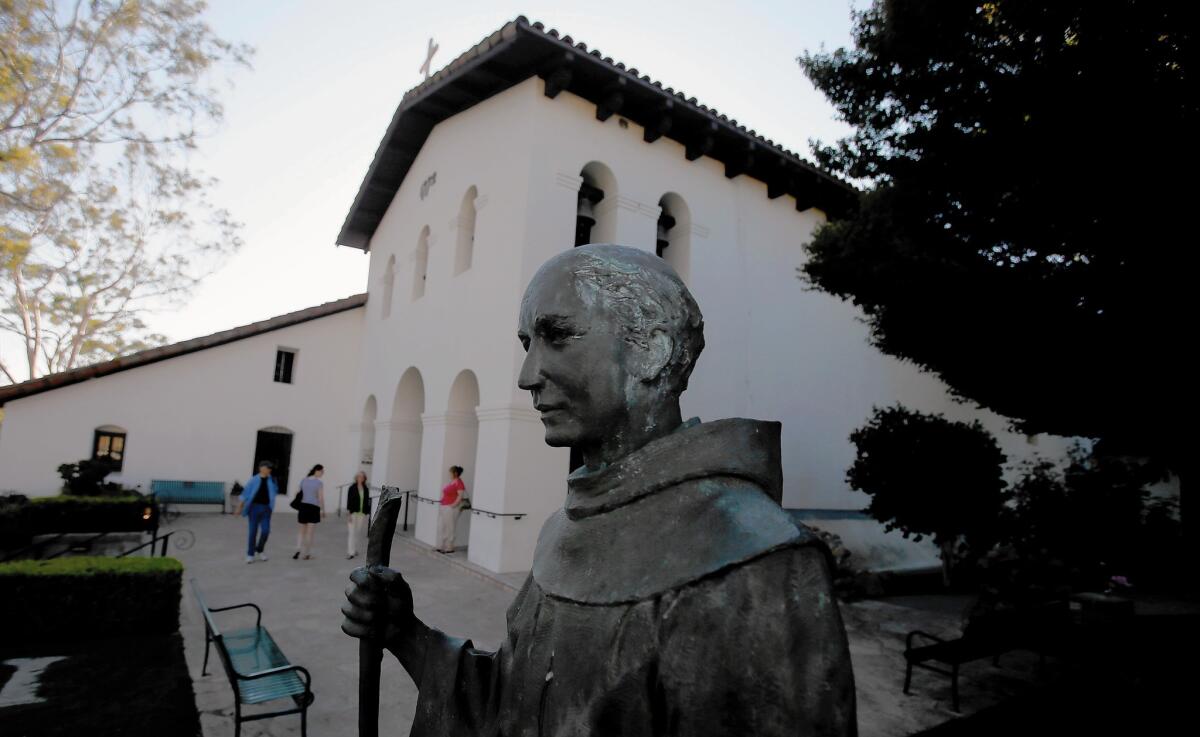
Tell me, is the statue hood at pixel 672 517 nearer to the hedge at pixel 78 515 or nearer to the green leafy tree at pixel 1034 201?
the green leafy tree at pixel 1034 201

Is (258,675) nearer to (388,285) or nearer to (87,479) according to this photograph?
(87,479)

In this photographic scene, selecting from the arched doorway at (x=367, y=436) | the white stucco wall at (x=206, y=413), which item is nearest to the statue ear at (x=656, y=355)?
the arched doorway at (x=367, y=436)

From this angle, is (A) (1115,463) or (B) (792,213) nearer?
(A) (1115,463)

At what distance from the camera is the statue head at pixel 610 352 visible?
1209 millimetres

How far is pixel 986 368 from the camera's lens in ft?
19.5

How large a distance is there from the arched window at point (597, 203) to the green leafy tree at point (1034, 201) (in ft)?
14.2

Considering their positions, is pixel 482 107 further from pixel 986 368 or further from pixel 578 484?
pixel 578 484

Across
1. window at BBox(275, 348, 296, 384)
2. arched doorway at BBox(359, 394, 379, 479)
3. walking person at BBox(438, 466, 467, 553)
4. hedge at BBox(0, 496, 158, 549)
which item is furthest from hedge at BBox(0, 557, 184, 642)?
window at BBox(275, 348, 296, 384)

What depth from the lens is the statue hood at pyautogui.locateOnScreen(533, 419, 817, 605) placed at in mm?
996

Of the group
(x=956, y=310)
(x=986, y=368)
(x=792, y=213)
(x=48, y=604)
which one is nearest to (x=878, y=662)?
(x=986, y=368)

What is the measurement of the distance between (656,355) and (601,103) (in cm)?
1002

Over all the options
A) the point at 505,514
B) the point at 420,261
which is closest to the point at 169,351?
the point at 420,261

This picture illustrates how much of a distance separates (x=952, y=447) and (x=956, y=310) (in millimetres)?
4868

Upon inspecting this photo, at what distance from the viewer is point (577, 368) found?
1.21m
